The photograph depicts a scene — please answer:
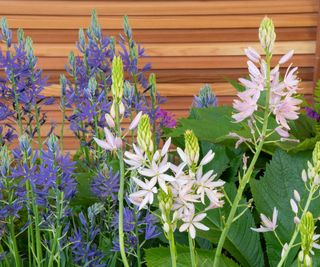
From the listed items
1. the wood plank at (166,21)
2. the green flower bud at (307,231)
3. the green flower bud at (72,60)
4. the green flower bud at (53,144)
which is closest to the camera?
the green flower bud at (307,231)

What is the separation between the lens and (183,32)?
11.1ft

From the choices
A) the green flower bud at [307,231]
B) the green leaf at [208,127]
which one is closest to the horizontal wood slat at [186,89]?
the green leaf at [208,127]

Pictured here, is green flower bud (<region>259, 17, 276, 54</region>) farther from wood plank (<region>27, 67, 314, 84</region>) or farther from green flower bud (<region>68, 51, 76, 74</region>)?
wood plank (<region>27, 67, 314, 84</region>)

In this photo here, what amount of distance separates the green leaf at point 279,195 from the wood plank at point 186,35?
5.93 feet

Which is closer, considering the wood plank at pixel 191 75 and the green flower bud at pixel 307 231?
the green flower bud at pixel 307 231

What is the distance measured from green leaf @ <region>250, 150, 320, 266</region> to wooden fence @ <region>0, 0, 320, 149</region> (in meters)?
1.78

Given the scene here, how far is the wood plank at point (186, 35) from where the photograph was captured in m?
3.35

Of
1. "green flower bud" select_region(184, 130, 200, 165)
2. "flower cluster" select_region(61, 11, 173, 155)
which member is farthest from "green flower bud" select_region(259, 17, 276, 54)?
"flower cluster" select_region(61, 11, 173, 155)

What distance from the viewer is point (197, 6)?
11.1 feet

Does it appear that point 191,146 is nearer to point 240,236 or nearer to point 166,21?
point 240,236

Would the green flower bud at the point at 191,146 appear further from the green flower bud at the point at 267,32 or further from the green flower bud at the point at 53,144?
the green flower bud at the point at 53,144

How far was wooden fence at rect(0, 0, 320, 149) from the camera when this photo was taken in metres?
3.34

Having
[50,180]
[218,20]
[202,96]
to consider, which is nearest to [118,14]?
[218,20]

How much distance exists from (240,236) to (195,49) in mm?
1865
